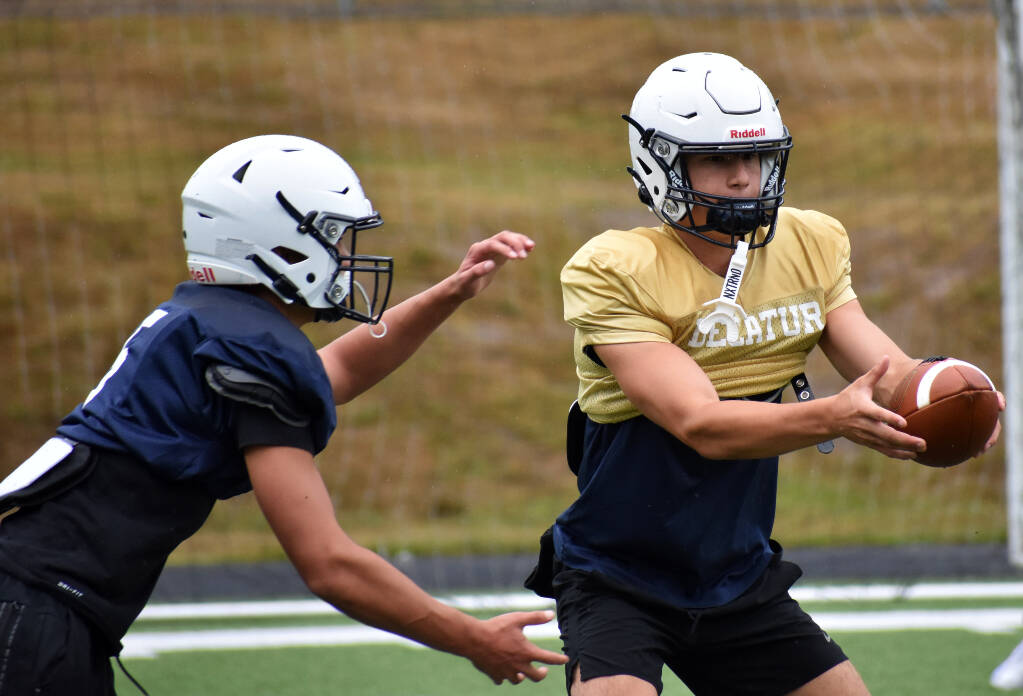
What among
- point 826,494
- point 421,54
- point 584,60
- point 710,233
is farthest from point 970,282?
point 710,233

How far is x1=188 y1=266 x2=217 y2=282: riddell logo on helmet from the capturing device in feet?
8.38

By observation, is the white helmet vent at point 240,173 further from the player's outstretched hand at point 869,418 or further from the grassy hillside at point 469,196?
the grassy hillside at point 469,196

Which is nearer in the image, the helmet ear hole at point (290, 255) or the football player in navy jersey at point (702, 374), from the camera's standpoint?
the helmet ear hole at point (290, 255)

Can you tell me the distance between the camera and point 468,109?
10328 mm

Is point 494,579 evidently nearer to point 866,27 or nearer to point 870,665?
point 870,665

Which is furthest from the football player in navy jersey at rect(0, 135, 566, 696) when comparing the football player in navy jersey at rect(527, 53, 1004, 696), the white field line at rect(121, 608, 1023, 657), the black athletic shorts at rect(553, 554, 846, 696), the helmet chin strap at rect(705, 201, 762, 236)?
the white field line at rect(121, 608, 1023, 657)

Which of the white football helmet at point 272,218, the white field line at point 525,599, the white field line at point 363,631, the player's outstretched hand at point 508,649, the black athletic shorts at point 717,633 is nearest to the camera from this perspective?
the player's outstretched hand at point 508,649

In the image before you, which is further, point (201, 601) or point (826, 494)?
point (826, 494)

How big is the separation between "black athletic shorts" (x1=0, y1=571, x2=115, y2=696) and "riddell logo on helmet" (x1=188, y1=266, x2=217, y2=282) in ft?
2.20

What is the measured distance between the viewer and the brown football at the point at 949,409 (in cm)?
258

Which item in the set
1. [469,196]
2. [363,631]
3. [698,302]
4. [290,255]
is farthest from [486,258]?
[469,196]

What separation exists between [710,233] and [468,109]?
7.51 meters

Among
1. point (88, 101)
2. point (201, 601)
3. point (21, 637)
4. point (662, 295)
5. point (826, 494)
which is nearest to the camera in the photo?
point (21, 637)

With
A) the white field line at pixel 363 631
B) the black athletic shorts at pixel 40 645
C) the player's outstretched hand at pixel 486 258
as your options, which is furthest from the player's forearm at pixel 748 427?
the white field line at pixel 363 631
